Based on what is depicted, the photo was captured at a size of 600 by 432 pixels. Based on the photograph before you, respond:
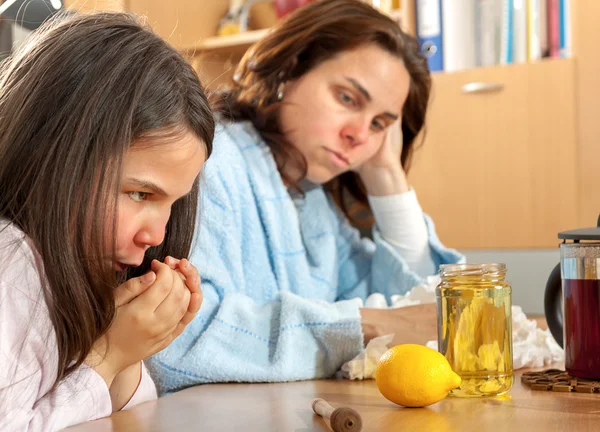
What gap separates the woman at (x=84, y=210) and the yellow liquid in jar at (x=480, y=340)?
0.30 meters

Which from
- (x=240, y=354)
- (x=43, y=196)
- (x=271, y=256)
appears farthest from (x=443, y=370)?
(x=271, y=256)

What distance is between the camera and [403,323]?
3.74 feet

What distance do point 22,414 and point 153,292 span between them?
0.62 ft

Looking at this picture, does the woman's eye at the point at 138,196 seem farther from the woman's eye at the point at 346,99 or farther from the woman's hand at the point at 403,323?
the woman's eye at the point at 346,99

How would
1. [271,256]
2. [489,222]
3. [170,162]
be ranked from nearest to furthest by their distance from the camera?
1. [170,162]
2. [271,256]
3. [489,222]

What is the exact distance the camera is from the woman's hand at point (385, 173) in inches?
68.0

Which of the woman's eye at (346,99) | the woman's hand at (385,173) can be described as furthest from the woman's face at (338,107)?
the woman's hand at (385,173)

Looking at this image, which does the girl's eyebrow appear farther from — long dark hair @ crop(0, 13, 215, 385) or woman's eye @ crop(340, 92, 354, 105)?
woman's eye @ crop(340, 92, 354, 105)

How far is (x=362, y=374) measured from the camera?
Result: 3.29 ft

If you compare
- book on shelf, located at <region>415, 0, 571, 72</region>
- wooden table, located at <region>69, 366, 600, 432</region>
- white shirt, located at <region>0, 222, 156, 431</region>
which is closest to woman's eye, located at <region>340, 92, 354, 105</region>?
wooden table, located at <region>69, 366, 600, 432</region>

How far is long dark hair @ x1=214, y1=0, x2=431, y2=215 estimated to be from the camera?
1526 mm

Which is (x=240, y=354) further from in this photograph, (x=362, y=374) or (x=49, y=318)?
(x=49, y=318)

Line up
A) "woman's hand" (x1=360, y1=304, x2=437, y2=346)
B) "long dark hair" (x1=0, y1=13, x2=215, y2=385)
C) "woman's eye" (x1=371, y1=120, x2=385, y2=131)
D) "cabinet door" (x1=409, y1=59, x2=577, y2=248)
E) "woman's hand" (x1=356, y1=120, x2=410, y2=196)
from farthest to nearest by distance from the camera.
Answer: "cabinet door" (x1=409, y1=59, x2=577, y2=248)
"woman's hand" (x1=356, y1=120, x2=410, y2=196)
"woman's eye" (x1=371, y1=120, x2=385, y2=131)
"woman's hand" (x1=360, y1=304, x2=437, y2=346)
"long dark hair" (x1=0, y1=13, x2=215, y2=385)

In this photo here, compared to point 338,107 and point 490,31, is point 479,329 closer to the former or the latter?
point 338,107
